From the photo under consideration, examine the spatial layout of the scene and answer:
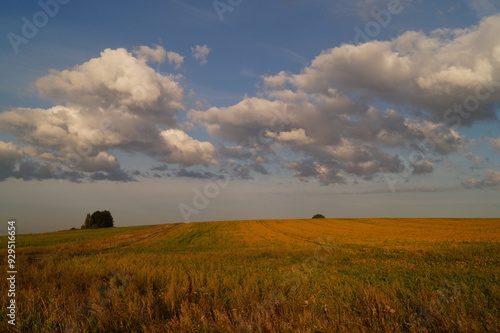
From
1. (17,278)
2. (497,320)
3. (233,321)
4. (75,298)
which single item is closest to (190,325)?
(233,321)

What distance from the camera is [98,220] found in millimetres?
96938

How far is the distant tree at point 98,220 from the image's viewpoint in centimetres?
9537

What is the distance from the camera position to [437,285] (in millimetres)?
9305

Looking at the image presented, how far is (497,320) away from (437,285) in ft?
13.2

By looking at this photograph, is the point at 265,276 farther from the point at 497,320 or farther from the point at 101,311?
the point at 497,320

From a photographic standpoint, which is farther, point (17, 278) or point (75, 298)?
point (17, 278)

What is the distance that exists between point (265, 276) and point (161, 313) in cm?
500

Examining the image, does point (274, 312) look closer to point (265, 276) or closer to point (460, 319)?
point (460, 319)

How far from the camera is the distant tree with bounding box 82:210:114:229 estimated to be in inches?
3755

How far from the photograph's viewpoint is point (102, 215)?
323ft

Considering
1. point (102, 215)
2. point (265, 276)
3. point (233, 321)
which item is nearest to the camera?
point (233, 321)

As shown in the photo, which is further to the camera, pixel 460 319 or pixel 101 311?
pixel 101 311

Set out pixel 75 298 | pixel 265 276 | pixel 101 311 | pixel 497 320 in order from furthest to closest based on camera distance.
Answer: pixel 265 276, pixel 75 298, pixel 101 311, pixel 497 320

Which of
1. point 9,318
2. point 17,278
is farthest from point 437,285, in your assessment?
point 17,278
